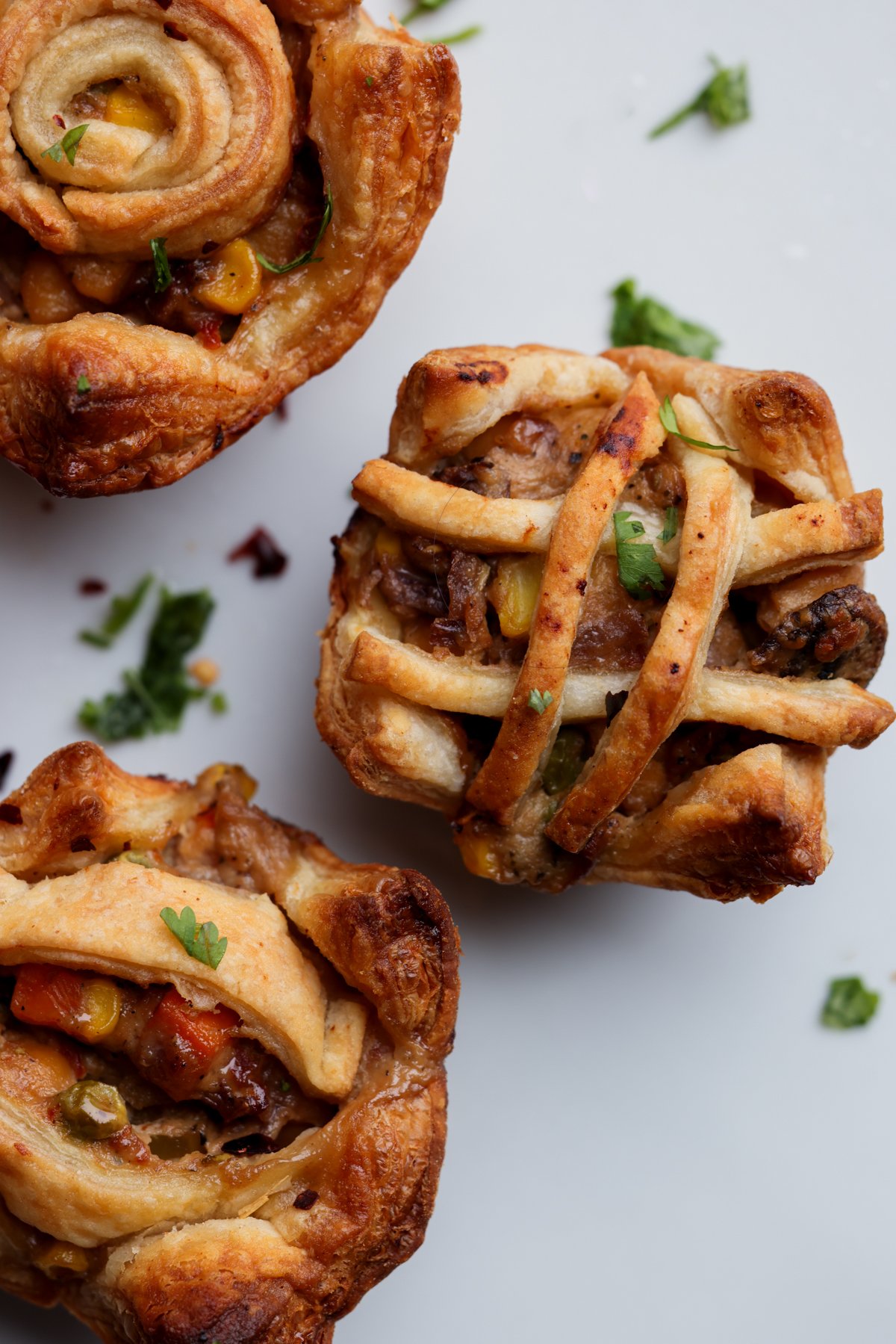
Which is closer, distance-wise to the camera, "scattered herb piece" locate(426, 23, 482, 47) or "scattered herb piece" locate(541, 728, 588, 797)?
"scattered herb piece" locate(541, 728, 588, 797)

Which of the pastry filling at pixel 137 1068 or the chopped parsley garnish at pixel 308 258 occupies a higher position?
the chopped parsley garnish at pixel 308 258

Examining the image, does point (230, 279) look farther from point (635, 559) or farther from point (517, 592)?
point (635, 559)

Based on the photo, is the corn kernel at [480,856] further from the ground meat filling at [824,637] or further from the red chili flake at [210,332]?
the red chili flake at [210,332]

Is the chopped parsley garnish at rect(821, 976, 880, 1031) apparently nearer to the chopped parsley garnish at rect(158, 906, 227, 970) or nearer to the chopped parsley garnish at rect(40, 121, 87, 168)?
the chopped parsley garnish at rect(158, 906, 227, 970)

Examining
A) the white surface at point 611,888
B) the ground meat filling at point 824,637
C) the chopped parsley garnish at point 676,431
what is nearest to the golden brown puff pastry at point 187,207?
the white surface at point 611,888

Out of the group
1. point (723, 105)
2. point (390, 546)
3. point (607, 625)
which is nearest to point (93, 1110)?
point (390, 546)

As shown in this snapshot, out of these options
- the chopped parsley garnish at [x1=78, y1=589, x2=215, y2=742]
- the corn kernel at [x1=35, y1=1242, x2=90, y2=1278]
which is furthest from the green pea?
the chopped parsley garnish at [x1=78, y1=589, x2=215, y2=742]
